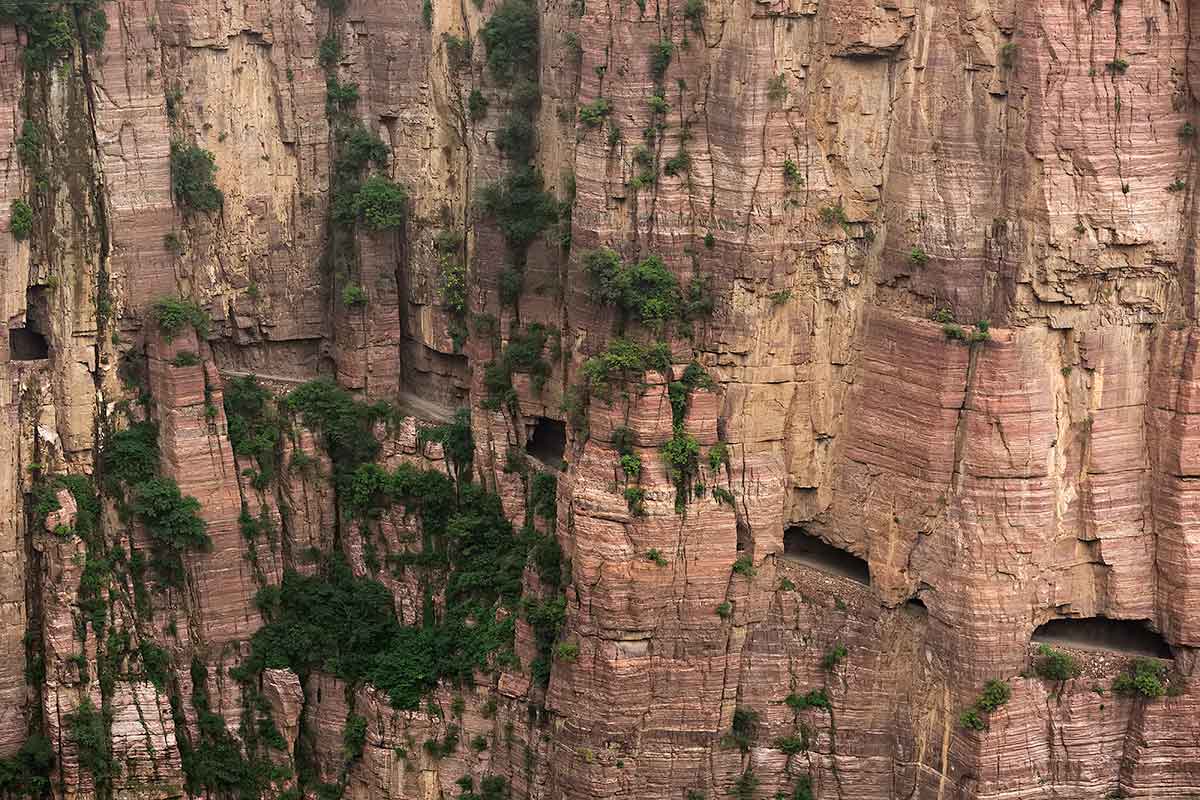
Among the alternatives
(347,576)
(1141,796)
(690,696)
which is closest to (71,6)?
(347,576)

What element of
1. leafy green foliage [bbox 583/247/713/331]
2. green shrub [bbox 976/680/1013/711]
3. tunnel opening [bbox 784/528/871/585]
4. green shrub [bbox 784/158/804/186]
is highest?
green shrub [bbox 784/158/804/186]

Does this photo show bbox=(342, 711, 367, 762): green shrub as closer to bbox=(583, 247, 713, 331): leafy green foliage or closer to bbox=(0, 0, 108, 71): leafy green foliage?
bbox=(583, 247, 713, 331): leafy green foliage

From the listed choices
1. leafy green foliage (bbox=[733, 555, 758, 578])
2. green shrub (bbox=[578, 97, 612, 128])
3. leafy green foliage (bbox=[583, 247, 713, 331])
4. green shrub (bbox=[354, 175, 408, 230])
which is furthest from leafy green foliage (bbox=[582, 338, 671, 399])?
green shrub (bbox=[354, 175, 408, 230])

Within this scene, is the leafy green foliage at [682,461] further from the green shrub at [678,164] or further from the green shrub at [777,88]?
the green shrub at [777,88]

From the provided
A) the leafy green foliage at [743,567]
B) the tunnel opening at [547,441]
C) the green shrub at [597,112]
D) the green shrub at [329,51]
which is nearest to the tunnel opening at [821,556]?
the leafy green foliage at [743,567]

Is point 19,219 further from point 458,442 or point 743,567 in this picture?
point 743,567
